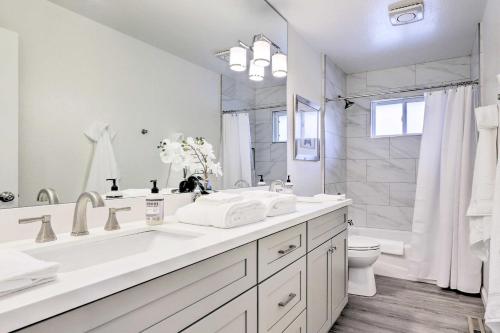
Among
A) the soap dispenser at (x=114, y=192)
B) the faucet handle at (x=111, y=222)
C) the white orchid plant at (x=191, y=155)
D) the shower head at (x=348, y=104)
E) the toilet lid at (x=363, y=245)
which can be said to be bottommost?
the toilet lid at (x=363, y=245)

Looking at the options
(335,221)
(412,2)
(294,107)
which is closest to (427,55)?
(412,2)

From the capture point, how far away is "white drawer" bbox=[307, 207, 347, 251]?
1700 millimetres

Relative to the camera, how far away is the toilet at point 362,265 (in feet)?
8.57

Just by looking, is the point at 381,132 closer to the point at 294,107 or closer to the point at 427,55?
the point at 427,55

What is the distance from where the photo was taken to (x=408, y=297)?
104 inches

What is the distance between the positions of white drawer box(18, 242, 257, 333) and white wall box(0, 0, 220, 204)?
0.62 meters

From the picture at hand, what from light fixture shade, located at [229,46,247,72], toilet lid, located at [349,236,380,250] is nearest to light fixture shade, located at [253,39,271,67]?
light fixture shade, located at [229,46,247,72]

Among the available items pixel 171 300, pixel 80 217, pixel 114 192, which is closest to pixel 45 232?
pixel 80 217

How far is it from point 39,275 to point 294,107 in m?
2.36

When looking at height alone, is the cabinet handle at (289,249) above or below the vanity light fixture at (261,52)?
below

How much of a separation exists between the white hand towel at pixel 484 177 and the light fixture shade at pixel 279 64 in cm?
136

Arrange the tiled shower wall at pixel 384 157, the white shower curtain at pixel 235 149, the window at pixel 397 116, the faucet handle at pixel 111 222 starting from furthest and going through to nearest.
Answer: the window at pixel 397 116, the tiled shower wall at pixel 384 157, the white shower curtain at pixel 235 149, the faucet handle at pixel 111 222

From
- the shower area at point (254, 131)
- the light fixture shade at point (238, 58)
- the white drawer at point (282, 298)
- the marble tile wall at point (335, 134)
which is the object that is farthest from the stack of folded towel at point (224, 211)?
the marble tile wall at point (335, 134)

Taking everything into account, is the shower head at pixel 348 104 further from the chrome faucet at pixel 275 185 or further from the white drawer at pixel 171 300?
the white drawer at pixel 171 300
